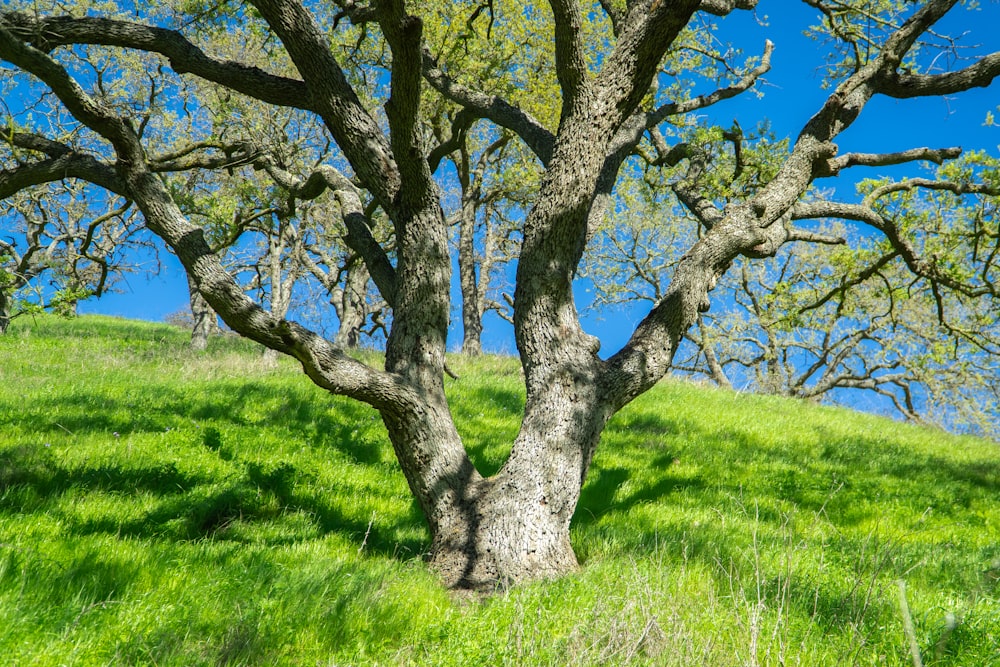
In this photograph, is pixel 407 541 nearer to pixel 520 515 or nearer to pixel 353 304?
pixel 520 515

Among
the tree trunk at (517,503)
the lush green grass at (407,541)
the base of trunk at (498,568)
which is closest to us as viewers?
the lush green grass at (407,541)

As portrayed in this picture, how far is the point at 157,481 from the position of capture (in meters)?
5.81

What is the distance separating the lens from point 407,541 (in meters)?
5.37

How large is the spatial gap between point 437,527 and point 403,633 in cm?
143

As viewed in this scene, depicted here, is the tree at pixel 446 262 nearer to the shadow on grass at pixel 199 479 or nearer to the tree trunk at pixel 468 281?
the shadow on grass at pixel 199 479

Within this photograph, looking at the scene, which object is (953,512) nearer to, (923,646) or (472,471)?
(923,646)

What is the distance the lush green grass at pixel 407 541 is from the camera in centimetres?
307

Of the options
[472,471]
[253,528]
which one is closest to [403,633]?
[472,471]

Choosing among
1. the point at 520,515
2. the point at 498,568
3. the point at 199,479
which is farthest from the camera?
the point at 199,479

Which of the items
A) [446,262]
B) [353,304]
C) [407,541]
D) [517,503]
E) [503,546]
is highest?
[353,304]

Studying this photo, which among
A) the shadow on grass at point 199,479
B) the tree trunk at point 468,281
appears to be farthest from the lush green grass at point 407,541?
the tree trunk at point 468,281

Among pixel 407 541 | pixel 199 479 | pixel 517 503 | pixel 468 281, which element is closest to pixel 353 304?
pixel 468 281

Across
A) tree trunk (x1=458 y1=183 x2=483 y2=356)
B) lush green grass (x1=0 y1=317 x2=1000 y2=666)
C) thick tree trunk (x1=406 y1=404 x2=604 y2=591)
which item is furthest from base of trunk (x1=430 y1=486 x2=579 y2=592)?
tree trunk (x1=458 y1=183 x2=483 y2=356)

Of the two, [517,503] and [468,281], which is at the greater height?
[468,281]
